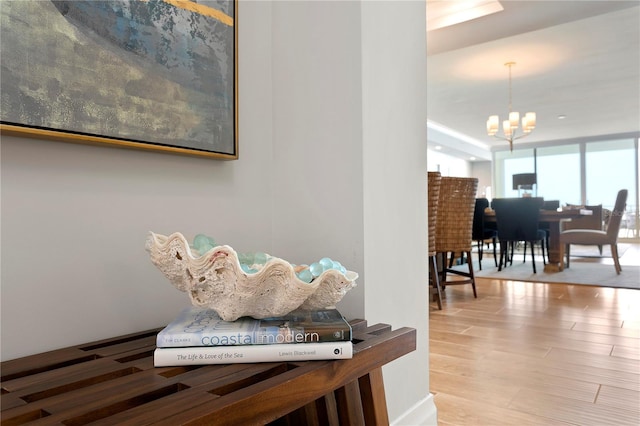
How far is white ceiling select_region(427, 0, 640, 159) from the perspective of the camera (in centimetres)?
376

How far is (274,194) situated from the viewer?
1311 mm

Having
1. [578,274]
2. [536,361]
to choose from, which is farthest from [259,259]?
[578,274]

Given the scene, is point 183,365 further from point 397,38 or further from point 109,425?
point 397,38

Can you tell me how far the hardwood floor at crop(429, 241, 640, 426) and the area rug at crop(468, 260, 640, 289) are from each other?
84 centimetres

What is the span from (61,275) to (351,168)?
2.29 ft

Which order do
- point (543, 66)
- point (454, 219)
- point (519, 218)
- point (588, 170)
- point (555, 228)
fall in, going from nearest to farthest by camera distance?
point (454, 219) < point (519, 218) < point (543, 66) < point (555, 228) < point (588, 170)

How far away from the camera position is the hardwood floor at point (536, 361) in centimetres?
158

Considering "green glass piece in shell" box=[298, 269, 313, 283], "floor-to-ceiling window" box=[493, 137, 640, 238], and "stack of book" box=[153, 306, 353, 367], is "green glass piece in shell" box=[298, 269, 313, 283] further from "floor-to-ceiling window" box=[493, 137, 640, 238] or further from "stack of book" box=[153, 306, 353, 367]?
"floor-to-ceiling window" box=[493, 137, 640, 238]

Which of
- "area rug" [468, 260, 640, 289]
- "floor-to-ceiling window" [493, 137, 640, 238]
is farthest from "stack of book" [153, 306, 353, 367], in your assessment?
"floor-to-ceiling window" [493, 137, 640, 238]

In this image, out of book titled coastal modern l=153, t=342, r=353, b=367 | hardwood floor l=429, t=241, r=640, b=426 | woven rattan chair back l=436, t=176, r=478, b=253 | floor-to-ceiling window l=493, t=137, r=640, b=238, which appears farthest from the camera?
floor-to-ceiling window l=493, t=137, r=640, b=238

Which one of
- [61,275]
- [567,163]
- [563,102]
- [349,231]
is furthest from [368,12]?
[567,163]

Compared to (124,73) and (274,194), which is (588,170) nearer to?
(274,194)

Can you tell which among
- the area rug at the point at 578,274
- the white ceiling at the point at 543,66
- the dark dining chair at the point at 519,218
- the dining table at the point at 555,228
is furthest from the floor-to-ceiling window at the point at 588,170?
the dark dining chair at the point at 519,218

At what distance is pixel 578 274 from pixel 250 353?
5.51m
